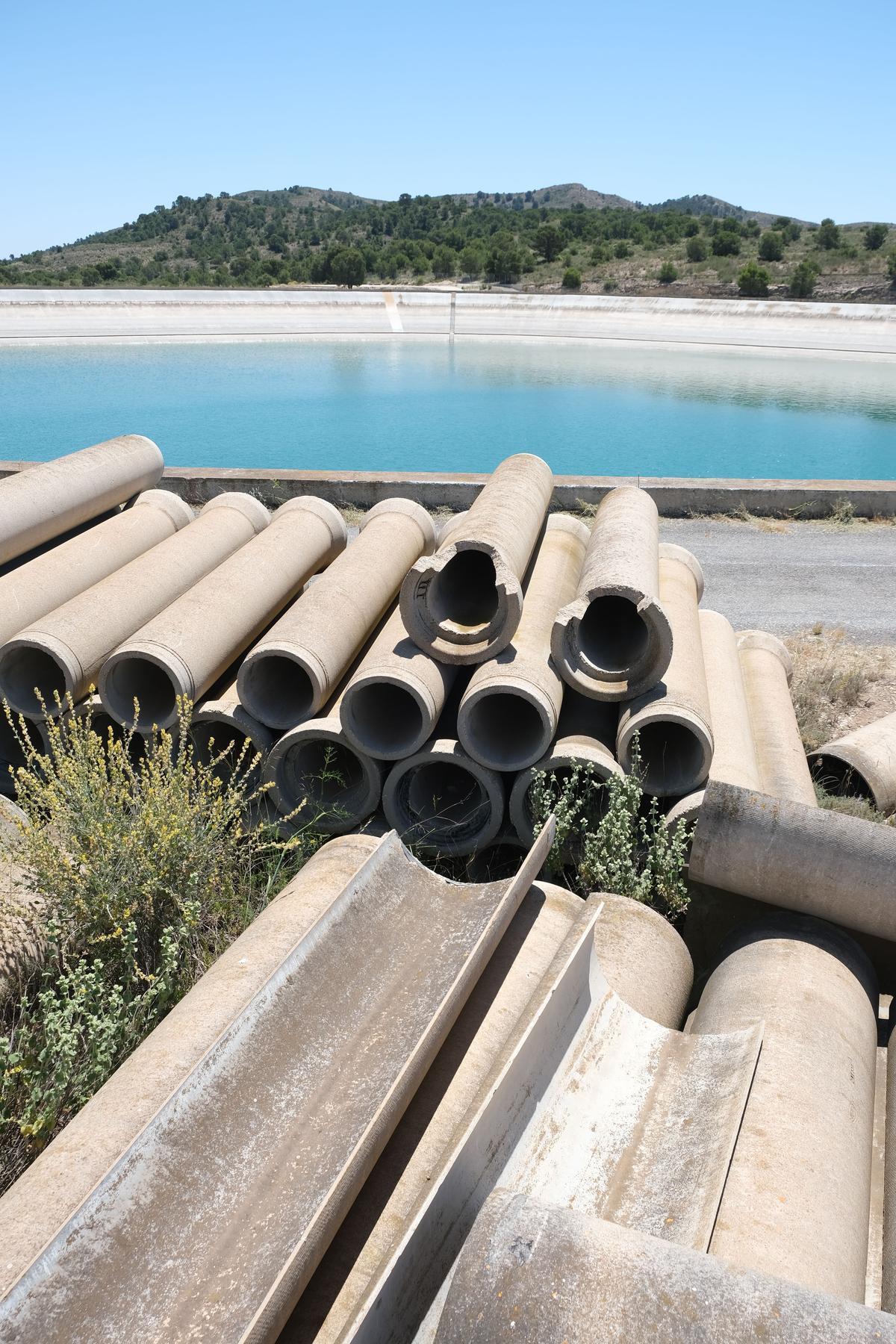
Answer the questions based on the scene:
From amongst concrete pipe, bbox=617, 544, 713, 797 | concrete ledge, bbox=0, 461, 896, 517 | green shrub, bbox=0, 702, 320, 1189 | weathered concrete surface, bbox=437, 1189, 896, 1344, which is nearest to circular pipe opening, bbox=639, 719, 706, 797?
concrete pipe, bbox=617, 544, 713, 797

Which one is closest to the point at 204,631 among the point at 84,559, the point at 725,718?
the point at 84,559

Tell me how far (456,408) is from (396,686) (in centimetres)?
1629

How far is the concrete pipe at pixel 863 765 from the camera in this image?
4.93 metres

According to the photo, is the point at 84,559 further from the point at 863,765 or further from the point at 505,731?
the point at 863,765

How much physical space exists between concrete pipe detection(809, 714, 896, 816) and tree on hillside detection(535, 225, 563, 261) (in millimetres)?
44265

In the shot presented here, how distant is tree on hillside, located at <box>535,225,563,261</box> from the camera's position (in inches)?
1752

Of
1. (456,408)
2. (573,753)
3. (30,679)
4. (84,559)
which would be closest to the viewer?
(573,753)

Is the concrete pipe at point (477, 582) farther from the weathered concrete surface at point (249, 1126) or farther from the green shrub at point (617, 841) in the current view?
the weathered concrete surface at point (249, 1126)

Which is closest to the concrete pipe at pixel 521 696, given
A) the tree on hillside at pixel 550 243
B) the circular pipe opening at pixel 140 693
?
the circular pipe opening at pixel 140 693

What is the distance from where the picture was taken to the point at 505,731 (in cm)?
469

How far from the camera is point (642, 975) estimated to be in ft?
10.8

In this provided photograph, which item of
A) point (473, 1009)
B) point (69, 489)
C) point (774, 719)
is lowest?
point (774, 719)

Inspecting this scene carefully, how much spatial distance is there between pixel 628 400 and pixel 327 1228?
67.7 ft

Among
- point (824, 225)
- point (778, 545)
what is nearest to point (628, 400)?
point (778, 545)
